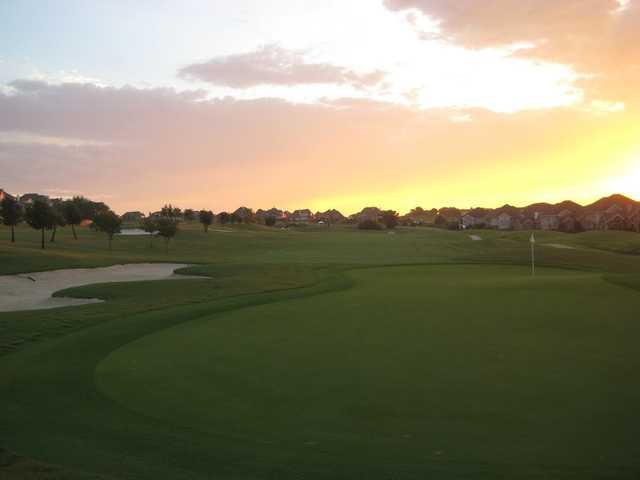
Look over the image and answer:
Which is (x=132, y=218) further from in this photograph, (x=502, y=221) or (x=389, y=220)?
(x=502, y=221)

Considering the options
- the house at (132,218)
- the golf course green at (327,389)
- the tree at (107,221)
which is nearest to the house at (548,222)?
the house at (132,218)

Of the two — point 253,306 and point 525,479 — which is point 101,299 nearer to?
point 253,306

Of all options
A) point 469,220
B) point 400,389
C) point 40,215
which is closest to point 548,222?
point 469,220

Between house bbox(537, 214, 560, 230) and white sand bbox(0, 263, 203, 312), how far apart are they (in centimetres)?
11121

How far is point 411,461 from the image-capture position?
6082mm

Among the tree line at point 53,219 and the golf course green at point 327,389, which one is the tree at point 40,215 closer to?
the tree line at point 53,219

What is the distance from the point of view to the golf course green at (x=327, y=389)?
611 cm

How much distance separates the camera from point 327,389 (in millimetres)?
8531

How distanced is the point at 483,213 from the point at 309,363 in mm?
168666

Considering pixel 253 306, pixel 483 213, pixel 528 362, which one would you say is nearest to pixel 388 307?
A: pixel 253 306

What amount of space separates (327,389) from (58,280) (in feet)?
80.4

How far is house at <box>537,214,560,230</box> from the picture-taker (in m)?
130

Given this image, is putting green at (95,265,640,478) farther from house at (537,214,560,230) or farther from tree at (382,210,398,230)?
house at (537,214,560,230)

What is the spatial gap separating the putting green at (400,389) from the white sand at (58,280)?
10.0 metres
